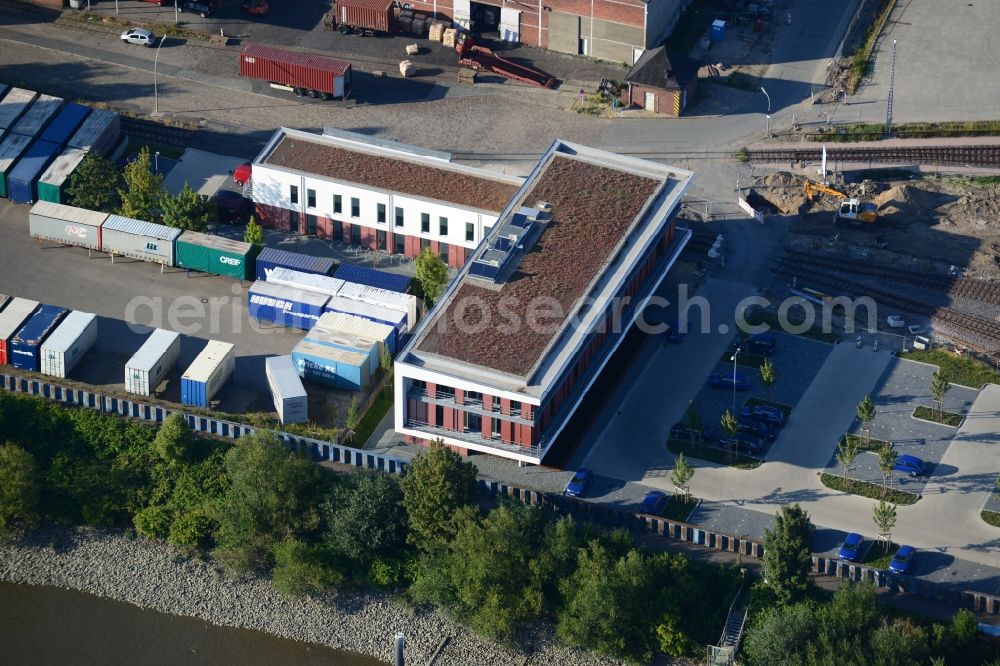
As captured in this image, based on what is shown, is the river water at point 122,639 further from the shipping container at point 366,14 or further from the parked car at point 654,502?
the shipping container at point 366,14

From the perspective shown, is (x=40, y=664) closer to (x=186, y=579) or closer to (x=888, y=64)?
(x=186, y=579)

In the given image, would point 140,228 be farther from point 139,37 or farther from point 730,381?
point 730,381

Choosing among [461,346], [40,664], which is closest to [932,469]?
[461,346]

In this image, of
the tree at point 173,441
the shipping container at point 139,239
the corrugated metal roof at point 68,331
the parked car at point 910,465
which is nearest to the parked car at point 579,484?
the parked car at point 910,465

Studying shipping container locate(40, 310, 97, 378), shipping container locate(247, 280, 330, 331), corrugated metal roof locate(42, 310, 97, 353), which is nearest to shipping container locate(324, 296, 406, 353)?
shipping container locate(247, 280, 330, 331)

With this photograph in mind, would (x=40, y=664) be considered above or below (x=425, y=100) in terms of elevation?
below

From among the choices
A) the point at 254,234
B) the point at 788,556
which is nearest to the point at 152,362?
the point at 254,234
